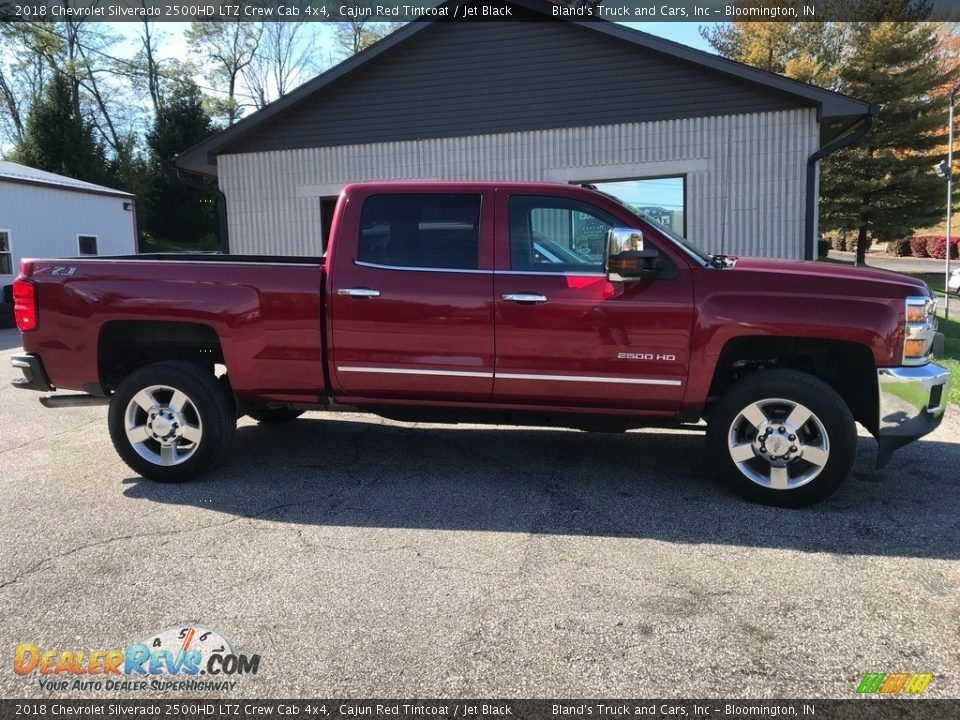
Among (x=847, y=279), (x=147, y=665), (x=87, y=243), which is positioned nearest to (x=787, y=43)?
(x=87, y=243)

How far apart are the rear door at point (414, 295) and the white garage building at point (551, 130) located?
669cm

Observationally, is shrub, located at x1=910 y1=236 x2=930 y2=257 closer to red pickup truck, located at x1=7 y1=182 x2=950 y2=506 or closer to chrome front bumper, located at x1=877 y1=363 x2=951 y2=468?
chrome front bumper, located at x1=877 y1=363 x2=951 y2=468

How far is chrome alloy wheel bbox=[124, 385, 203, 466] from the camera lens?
4766 millimetres

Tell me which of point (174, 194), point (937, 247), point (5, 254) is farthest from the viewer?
point (937, 247)

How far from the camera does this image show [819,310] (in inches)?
163

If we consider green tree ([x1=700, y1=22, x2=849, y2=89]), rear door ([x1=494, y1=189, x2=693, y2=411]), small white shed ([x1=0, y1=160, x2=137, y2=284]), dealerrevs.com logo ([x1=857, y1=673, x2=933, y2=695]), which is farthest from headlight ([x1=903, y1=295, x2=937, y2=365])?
green tree ([x1=700, y1=22, x2=849, y2=89])

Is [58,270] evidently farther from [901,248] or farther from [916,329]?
[901,248]

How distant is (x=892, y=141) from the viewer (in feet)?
93.6

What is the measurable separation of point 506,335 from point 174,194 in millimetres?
A: 33015

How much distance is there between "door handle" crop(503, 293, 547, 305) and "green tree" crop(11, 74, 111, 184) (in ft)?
104

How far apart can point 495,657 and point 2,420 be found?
246 inches

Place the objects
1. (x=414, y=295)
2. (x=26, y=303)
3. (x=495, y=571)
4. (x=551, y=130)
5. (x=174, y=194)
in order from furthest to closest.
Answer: (x=174, y=194) < (x=551, y=130) < (x=26, y=303) < (x=414, y=295) < (x=495, y=571)

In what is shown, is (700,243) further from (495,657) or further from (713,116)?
(495,657)

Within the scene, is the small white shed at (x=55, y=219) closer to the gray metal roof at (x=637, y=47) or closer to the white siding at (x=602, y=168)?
the gray metal roof at (x=637, y=47)
